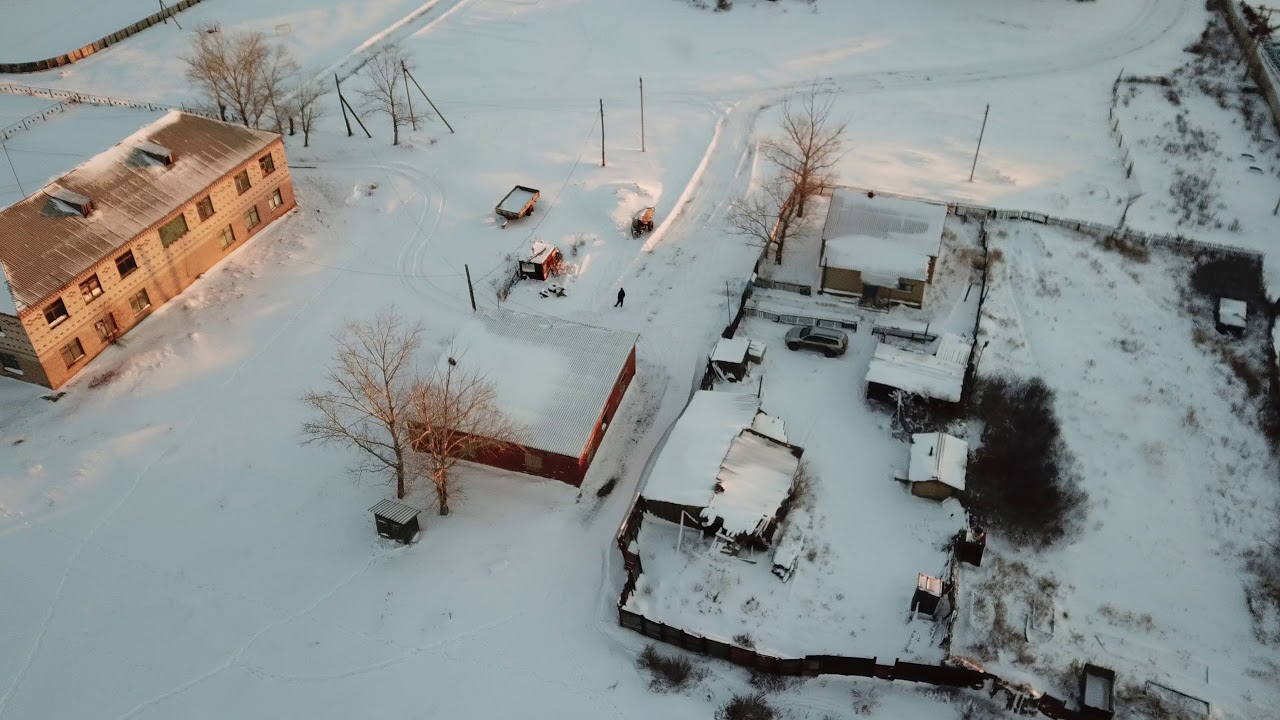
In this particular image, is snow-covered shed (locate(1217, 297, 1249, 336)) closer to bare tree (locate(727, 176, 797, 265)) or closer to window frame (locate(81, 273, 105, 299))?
bare tree (locate(727, 176, 797, 265))

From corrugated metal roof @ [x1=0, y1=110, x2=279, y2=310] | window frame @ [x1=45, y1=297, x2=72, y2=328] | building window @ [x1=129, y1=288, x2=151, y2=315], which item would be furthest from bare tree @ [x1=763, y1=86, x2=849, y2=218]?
window frame @ [x1=45, y1=297, x2=72, y2=328]

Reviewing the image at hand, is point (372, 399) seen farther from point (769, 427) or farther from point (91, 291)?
point (91, 291)

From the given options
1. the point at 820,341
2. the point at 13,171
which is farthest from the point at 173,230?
the point at 820,341

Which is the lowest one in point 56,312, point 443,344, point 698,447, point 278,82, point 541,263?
point 698,447

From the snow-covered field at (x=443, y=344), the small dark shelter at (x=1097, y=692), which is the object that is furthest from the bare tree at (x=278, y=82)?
the small dark shelter at (x=1097, y=692)

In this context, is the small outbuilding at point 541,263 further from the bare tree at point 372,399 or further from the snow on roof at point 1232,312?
the snow on roof at point 1232,312

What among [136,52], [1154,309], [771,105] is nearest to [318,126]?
[136,52]

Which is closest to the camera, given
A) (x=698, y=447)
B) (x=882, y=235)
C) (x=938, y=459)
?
(x=938, y=459)

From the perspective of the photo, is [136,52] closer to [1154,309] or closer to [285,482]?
[285,482]
